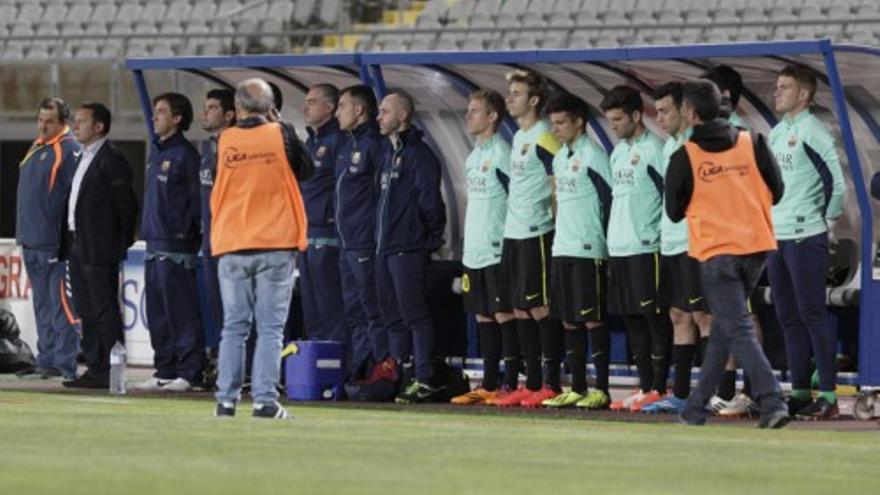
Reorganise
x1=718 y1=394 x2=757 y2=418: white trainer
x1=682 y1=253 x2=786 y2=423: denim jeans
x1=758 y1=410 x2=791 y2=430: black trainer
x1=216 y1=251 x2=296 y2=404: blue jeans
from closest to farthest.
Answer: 1. x1=682 y1=253 x2=786 y2=423: denim jeans
2. x1=216 y1=251 x2=296 y2=404: blue jeans
3. x1=758 y1=410 x2=791 y2=430: black trainer
4. x1=718 y1=394 x2=757 y2=418: white trainer

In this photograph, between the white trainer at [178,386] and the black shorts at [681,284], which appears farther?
the white trainer at [178,386]

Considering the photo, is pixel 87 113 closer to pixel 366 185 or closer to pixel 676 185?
pixel 366 185

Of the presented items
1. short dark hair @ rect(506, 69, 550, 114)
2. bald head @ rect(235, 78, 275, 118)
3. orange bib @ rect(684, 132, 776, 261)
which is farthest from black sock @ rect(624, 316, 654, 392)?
bald head @ rect(235, 78, 275, 118)

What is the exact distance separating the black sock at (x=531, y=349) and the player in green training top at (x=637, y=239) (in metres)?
0.79

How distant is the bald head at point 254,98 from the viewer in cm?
1363

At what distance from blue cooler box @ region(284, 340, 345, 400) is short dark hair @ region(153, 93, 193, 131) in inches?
80.0

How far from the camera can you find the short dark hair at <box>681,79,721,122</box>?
1363cm

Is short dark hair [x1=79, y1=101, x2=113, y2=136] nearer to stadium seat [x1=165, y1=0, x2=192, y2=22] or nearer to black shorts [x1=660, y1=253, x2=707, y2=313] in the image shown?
black shorts [x1=660, y1=253, x2=707, y2=313]

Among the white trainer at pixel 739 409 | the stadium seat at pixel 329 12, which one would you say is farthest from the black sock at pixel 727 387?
the stadium seat at pixel 329 12

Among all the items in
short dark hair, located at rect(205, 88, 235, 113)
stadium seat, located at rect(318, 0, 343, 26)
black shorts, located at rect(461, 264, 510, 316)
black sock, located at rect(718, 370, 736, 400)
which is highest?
stadium seat, located at rect(318, 0, 343, 26)

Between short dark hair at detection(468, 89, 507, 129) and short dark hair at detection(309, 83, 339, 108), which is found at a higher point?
short dark hair at detection(309, 83, 339, 108)

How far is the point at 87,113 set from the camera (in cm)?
1836

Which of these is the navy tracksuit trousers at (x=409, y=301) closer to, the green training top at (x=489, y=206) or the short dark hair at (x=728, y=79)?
the green training top at (x=489, y=206)

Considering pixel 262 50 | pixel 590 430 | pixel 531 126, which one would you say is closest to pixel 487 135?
pixel 531 126
